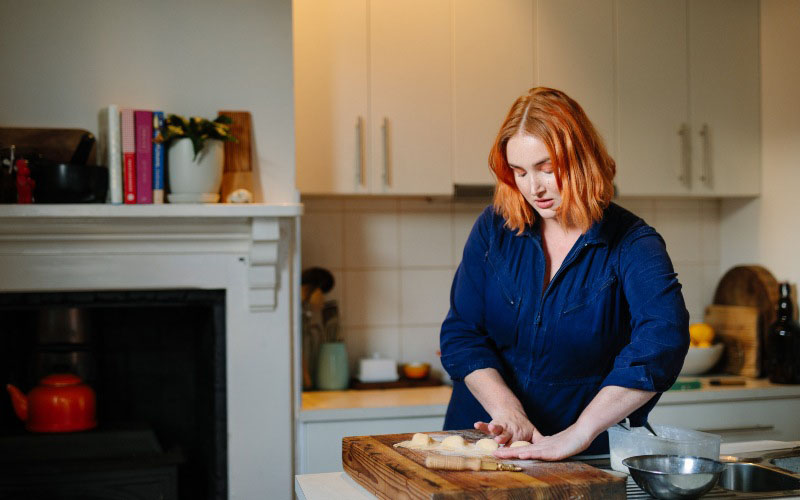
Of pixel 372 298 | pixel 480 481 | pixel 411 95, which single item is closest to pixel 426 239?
pixel 372 298

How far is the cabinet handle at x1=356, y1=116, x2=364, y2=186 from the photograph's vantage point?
9.27ft

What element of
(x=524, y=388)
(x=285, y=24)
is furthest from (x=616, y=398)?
(x=285, y=24)

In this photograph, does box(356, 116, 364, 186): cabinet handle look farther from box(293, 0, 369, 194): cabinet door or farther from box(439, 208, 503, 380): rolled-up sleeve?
box(439, 208, 503, 380): rolled-up sleeve

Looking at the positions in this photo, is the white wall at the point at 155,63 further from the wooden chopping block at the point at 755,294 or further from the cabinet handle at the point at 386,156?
the wooden chopping block at the point at 755,294

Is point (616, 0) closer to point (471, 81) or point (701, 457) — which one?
point (471, 81)

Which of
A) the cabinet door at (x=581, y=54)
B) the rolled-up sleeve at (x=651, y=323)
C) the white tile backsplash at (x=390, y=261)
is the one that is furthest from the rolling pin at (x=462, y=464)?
the cabinet door at (x=581, y=54)

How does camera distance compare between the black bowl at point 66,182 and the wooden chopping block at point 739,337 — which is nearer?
the black bowl at point 66,182

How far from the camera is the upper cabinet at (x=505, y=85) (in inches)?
111

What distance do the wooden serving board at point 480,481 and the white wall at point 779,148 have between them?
221 cm

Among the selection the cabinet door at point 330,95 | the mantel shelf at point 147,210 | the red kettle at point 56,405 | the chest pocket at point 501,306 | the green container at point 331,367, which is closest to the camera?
the chest pocket at point 501,306

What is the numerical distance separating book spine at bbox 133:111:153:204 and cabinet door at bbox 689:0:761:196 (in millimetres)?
1933

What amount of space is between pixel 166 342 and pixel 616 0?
6.46ft

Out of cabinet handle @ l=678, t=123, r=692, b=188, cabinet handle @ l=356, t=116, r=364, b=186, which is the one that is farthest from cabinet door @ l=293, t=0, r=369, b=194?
cabinet handle @ l=678, t=123, r=692, b=188

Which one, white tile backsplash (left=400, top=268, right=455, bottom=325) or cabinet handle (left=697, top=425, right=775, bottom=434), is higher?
white tile backsplash (left=400, top=268, right=455, bottom=325)
